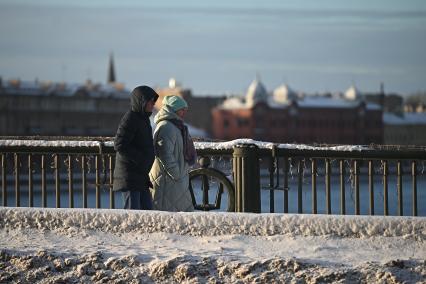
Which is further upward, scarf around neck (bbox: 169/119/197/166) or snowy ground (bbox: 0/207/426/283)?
scarf around neck (bbox: 169/119/197/166)

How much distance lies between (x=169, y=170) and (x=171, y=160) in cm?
7

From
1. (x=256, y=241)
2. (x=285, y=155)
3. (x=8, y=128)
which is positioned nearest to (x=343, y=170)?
(x=285, y=155)

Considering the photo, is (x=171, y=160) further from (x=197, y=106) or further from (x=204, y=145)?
(x=197, y=106)

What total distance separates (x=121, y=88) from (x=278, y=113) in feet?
57.6

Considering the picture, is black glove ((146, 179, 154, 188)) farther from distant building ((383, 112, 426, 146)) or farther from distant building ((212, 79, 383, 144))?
distant building ((383, 112, 426, 146))

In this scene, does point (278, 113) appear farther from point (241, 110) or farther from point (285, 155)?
point (285, 155)

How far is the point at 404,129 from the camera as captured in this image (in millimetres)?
122875

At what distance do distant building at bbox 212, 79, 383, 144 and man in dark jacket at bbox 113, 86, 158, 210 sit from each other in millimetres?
106423

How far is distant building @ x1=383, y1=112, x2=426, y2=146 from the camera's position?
123 meters

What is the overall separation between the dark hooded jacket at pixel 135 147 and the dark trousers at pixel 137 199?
0.04 m

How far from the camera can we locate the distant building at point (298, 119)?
378ft

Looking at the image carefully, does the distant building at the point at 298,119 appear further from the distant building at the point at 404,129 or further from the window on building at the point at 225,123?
the distant building at the point at 404,129

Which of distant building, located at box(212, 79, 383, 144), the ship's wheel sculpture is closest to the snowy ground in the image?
the ship's wheel sculpture

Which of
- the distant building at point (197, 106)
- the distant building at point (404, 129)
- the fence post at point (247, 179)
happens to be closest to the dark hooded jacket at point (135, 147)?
the fence post at point (247, 179)
